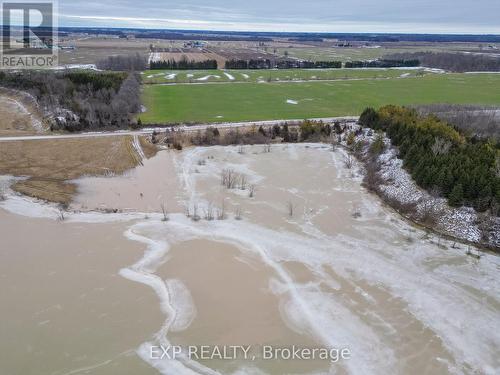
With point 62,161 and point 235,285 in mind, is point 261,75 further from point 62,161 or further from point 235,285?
point 235,285

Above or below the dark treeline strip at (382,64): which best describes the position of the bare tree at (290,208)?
below

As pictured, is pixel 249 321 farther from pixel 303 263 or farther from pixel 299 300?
pixel 303 263

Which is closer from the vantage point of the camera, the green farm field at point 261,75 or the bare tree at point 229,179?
the bare tree at point 229,179

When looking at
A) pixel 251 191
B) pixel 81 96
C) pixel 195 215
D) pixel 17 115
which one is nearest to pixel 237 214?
pixel 195 215

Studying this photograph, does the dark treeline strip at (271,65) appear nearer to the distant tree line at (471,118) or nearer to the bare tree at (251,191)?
the distant tree line at (471,118)

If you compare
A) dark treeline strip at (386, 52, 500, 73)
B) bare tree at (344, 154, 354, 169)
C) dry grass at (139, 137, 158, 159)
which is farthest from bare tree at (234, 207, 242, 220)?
dark treeline strip at (386, 52, 500, 73)

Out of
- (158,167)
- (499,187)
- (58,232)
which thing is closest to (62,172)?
(158,167)

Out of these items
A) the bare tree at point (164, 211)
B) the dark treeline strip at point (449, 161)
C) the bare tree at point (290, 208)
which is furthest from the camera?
the bare tree at point (290, 208)

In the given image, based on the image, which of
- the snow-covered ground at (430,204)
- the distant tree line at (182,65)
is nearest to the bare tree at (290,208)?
the snow-covered ground at (430,204)
